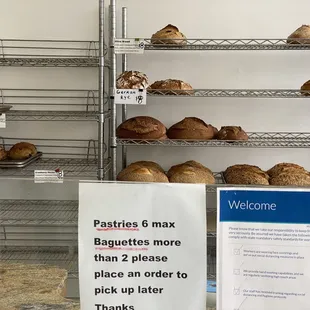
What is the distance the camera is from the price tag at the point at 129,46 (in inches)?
81.0

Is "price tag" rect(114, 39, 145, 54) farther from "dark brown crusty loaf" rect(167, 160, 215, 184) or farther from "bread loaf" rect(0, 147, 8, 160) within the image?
"bread loaf" rect(0, 147, 8, 160)

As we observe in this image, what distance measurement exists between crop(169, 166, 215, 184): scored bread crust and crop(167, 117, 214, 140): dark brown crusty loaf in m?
0.16

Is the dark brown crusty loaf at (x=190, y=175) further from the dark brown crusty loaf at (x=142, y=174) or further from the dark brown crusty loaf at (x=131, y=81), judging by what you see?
the dark brown crusty loaf at (x=131, y=81)

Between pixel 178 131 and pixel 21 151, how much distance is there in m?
0.81

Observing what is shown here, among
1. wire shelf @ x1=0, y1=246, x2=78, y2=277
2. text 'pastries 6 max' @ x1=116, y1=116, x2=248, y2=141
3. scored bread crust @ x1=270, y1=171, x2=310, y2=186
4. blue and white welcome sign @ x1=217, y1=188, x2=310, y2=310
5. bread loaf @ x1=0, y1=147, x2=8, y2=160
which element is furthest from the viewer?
wire shelf @ x1=0, y1=246, x2=78, y2=277

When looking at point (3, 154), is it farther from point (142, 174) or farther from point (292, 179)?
point (292, 179)

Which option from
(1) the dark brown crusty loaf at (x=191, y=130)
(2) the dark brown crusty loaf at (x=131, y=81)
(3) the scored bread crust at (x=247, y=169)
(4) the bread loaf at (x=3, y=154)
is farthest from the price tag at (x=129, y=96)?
(4) the bread loaf at (x=3, y=154)

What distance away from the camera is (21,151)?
228 centimetres

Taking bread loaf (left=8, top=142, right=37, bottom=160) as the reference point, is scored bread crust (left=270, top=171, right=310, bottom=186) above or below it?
below

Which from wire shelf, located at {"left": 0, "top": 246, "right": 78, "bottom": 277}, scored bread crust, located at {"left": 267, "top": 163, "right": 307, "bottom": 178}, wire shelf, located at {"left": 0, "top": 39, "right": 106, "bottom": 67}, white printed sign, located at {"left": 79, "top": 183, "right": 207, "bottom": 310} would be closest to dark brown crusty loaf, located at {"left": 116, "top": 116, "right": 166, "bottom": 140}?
wire shelf, located at {"left": 0, "top": 39, "right": 106, "bottom": 67}

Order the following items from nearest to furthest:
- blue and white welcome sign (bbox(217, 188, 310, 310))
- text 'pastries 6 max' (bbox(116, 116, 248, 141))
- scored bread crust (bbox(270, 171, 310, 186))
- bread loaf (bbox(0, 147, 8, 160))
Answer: blue and white welcome sign (bbox(217, 188, 310, 310)), scored bread crust (bbox(270, 171, 310, 186)), text 'pastries 6 max' (bbox(116, 116, 248, 141)), bread loaf (bbox(0, 147, 8, 160))

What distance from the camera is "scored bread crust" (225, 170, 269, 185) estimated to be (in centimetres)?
206

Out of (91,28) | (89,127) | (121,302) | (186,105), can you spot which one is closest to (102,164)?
(89,127)

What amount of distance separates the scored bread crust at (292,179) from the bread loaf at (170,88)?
585 mm
